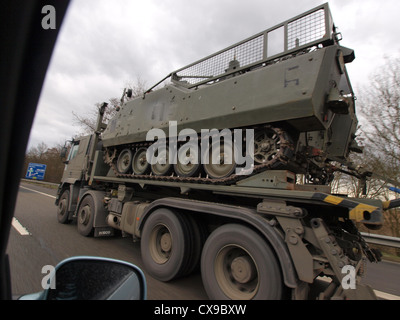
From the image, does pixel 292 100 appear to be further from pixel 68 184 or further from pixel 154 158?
pixel 68 184

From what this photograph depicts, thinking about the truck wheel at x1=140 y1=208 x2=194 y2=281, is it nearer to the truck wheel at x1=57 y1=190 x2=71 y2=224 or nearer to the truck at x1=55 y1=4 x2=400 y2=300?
the truck at x1=55 y1=4 x2=400 y2=300

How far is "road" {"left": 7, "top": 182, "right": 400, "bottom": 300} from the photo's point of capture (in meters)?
3.15

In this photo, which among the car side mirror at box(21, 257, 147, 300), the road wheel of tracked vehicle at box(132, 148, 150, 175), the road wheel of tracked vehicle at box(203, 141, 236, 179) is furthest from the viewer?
the road wheel of tracked vehicle at box(132, 148, 150, 175)

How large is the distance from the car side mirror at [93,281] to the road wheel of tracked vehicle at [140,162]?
3.81 m

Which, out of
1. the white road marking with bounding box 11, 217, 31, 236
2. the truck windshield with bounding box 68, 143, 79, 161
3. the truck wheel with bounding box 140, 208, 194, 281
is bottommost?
the white road marking with bounding box 11, 217, 31, 236

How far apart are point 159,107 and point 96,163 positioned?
312 centimetres

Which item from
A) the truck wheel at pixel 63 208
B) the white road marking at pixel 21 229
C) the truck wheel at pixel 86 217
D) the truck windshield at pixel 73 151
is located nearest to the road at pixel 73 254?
the white road marking at pixel 21 229

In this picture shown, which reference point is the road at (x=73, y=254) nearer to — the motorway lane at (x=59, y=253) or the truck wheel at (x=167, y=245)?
the motorway lane at (x=59, y=253)

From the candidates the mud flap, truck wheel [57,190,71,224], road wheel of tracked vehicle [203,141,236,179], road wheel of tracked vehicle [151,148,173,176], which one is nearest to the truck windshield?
truck wheel [57,190,71,224]

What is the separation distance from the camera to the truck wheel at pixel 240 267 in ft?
7.93

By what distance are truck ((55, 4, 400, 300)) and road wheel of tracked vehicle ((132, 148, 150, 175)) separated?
0.17 ft

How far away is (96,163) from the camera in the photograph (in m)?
6.72

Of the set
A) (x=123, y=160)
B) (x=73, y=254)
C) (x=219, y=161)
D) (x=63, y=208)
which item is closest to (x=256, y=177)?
(x=219, y=161)
